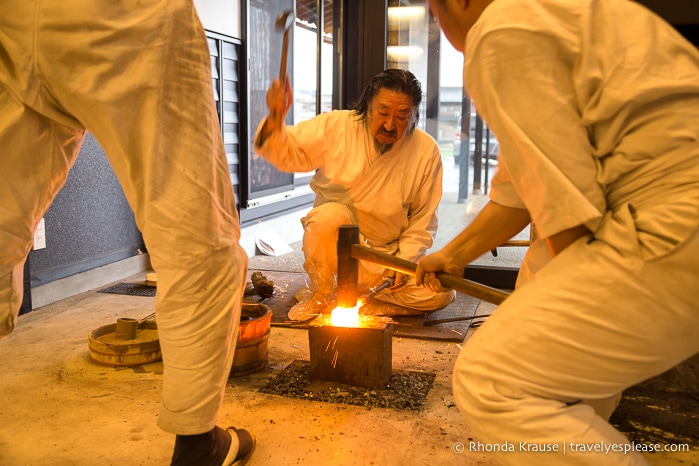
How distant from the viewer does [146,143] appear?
1648 mm

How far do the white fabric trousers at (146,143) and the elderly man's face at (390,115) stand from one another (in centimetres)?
201

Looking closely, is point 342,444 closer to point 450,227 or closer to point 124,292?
point 124,292

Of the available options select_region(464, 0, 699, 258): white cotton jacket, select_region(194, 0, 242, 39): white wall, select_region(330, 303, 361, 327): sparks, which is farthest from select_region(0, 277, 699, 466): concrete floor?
select_region(194, 0, 242, 39): white wall

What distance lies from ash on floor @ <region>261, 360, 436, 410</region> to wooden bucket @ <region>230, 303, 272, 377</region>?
13cm

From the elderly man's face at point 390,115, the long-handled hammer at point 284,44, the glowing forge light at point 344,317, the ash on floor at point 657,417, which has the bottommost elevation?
the ash on floor at point 657,417

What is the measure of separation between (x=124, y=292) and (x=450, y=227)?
236cm

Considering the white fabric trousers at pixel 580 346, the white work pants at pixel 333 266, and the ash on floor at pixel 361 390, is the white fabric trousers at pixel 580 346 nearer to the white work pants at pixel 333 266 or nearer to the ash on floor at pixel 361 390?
the ash on floor at pixel 361 390

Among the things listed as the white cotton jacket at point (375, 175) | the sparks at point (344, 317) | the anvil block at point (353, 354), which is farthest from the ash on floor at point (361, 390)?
the white cotton jacket at point (375, 175)

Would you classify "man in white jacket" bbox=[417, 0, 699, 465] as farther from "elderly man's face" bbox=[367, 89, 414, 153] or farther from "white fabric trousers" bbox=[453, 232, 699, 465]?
"elderly man's face" bbox=[367, 89, 414, 153]

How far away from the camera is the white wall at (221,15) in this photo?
491 cm

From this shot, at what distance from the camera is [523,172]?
133 centimetres

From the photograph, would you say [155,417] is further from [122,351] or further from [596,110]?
[596,110]

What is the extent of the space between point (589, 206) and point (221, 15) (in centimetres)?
446

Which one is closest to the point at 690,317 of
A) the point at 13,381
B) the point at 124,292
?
the point at 13,381
